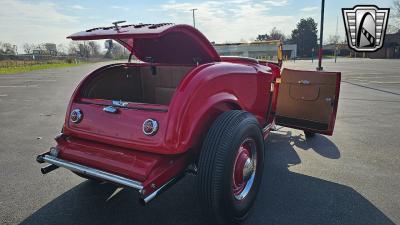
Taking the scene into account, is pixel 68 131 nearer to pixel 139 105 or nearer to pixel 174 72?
pixel 139 105

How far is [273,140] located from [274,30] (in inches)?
3586

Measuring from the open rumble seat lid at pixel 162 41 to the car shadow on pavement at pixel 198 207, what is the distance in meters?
1.50

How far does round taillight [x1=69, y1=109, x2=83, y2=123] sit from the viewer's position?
2.87 metres

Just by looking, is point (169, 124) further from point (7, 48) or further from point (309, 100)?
point (7, 48)

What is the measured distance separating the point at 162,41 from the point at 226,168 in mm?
1635

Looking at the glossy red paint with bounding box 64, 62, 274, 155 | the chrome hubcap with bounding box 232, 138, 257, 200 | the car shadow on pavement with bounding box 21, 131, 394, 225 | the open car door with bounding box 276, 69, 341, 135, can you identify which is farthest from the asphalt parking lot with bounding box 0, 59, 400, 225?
the glossy red paint with bounding box 64, 62, 274, 155

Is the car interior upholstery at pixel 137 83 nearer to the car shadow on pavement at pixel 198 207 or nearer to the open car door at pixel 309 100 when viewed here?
the car shadow on pavement at pixel 198 207

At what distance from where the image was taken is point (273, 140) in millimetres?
5039

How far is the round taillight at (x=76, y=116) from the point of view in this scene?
2.87m

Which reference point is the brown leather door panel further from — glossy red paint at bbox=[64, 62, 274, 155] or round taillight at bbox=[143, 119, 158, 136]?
round taillight at bbox=[143, 119, 158, 136]

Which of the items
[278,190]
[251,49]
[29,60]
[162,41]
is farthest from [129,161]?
[29,60]

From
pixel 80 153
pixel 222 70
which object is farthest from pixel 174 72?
pixel 80 153

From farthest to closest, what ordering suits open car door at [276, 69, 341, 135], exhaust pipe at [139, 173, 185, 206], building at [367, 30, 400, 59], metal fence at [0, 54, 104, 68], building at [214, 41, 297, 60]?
building at [367, 30, 400, 59]
metal fence at [0, 54, 104, 68]
building at [214, 41, 297, 60]
open car door at [276, 69, 341, 135]
exhaust pipe at [139, 173, 185, 206]

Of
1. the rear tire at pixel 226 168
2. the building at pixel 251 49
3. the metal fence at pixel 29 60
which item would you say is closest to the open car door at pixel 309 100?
the building at pixel 251 49
